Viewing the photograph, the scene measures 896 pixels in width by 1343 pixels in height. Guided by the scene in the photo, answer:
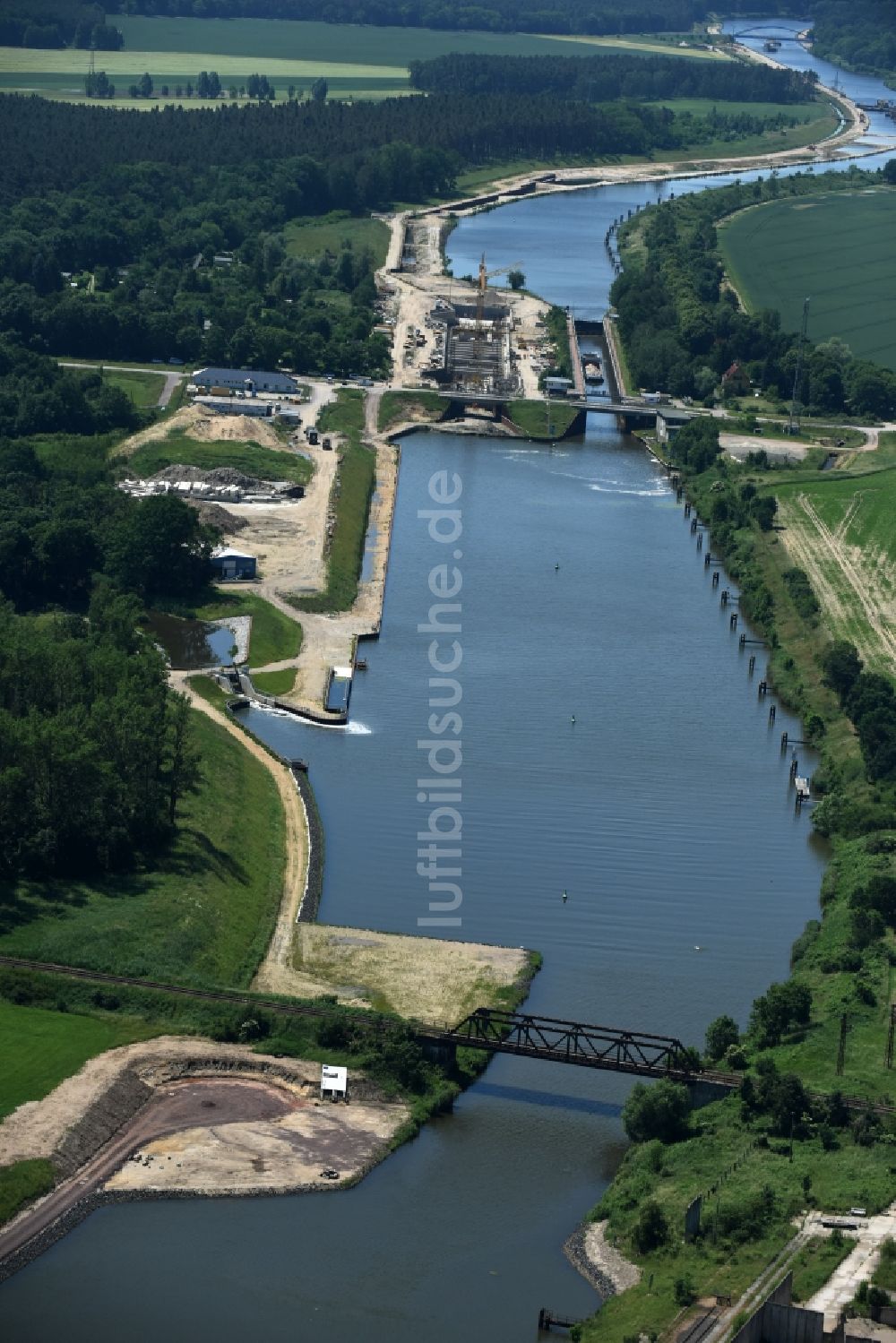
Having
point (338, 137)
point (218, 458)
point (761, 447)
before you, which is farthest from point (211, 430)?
point (338, 137)

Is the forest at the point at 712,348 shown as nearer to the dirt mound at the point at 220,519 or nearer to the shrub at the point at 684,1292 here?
the dirt mound at the point at 220,519

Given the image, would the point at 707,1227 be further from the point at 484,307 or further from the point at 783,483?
the point at 484,307

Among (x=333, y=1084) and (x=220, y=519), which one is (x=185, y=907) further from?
(x=220, y=519)

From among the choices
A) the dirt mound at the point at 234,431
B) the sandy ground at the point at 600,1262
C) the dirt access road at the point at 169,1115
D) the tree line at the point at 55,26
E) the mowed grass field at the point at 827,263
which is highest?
the tree line at the point at 55,26

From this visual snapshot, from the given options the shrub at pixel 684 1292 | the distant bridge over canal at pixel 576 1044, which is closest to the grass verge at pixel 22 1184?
the distant bridge over canal at pixel 576 1044

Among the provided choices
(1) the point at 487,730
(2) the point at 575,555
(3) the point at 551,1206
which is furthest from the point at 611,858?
(2) the point at 575,555
